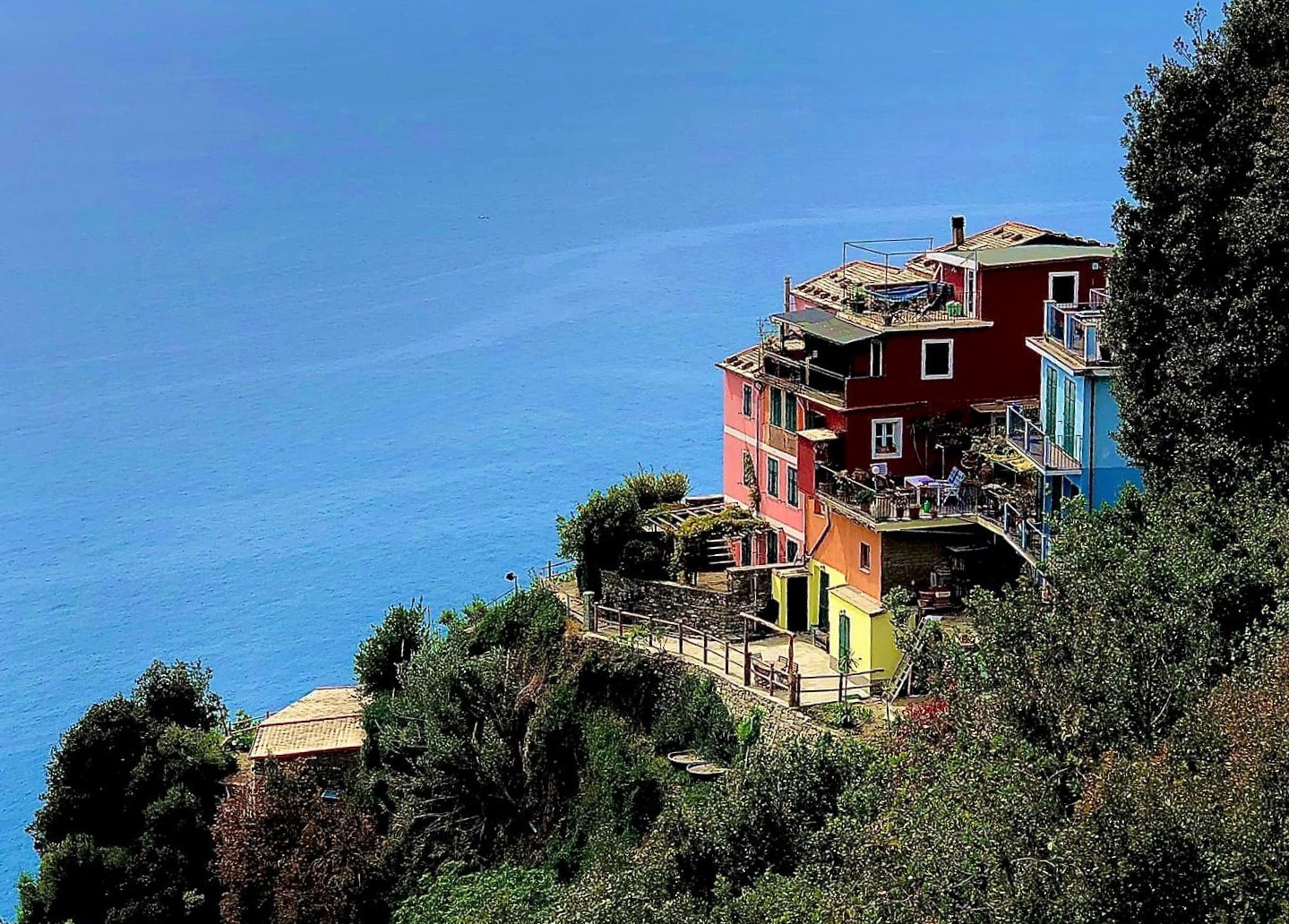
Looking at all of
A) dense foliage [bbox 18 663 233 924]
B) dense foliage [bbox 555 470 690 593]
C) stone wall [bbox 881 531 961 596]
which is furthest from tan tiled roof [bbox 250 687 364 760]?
stone wall [bbox 881 531 961 596]

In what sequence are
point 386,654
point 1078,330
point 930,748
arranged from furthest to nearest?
point 386,654 < point 1078,330 < point 930,748

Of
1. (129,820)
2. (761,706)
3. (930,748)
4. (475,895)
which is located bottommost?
(475,895)

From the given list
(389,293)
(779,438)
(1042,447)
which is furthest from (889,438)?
(389,293)

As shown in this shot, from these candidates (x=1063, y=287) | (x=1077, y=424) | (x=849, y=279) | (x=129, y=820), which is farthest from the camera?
(x=849, y=279)

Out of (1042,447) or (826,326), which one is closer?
(1042,447)

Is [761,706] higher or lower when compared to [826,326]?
lower

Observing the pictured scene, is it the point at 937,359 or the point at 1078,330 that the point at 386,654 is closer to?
the point at 937,359

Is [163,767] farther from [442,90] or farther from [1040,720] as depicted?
[442,90]

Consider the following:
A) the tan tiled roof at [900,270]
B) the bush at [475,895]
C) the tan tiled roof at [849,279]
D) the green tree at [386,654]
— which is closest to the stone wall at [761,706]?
the bush at [475,895]
